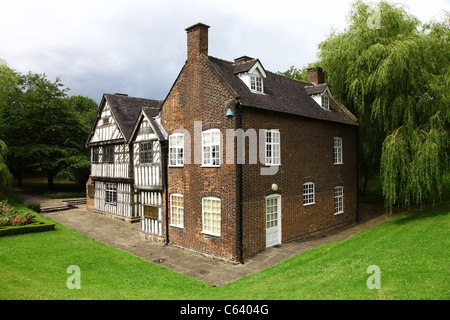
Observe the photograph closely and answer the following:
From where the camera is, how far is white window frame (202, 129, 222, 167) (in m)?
13.9

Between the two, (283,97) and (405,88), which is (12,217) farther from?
(405,88)

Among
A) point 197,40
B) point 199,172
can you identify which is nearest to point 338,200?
point 199,172

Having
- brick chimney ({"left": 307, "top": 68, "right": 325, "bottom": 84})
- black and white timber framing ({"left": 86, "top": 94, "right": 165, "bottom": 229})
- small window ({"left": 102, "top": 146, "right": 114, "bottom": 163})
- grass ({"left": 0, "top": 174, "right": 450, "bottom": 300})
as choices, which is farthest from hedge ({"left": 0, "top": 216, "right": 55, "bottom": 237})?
brick chimney ({"left": 307, "top": 68, "right": 325, "bottom": 84})

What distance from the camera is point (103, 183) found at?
25.9 meters

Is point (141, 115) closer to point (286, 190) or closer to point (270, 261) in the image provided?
point (286, 190)

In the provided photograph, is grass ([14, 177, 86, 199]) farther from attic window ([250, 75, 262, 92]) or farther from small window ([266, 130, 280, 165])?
small window ([266, 130, 280, 165])

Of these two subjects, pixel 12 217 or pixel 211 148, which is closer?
pixel 211 148

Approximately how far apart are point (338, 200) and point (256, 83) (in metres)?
9.38

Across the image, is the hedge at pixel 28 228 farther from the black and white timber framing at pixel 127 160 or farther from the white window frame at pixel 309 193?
the white window frame at pixel 309 193

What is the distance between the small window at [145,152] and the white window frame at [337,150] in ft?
37.0

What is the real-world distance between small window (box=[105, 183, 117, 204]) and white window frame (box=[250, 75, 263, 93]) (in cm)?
1501

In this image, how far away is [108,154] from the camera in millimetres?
24969

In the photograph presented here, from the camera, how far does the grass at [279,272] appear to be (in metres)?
7.94
